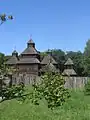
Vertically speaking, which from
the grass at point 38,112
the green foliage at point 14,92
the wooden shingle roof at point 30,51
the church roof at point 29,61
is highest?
the wooden shingle roof at point 30,51

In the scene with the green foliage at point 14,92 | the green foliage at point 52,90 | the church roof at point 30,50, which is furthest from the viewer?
the church roof at point 30,50

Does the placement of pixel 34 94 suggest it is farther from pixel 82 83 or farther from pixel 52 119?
pixel 82 83

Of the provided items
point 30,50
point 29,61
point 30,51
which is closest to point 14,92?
point 29,61

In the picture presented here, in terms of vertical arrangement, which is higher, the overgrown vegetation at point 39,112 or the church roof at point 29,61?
the church roof at point 29,61

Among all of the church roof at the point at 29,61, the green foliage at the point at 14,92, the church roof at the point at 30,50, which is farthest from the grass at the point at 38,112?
the church roof at the point at 30,50

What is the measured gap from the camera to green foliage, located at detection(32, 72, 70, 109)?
468 inches

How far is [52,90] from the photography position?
12078 mm

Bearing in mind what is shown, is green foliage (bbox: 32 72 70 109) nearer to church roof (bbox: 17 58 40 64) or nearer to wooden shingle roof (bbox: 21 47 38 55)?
church roof (bbox: 17 58 40 64)

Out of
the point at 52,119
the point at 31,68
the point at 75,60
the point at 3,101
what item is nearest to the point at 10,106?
the point at 3,101

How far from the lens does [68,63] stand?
71.4 meters

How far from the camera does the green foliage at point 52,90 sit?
11883mm

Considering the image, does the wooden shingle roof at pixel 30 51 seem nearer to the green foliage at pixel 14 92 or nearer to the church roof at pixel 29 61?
the church roof at pixel 29 61

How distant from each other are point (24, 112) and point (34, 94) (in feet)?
14.5

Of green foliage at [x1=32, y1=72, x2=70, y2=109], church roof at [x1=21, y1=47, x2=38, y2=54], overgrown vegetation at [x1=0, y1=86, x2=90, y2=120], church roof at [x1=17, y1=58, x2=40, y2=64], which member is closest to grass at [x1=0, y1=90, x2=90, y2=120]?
overgrown vegetation at [x1=0, y1=86, x2=90, y2=120]
